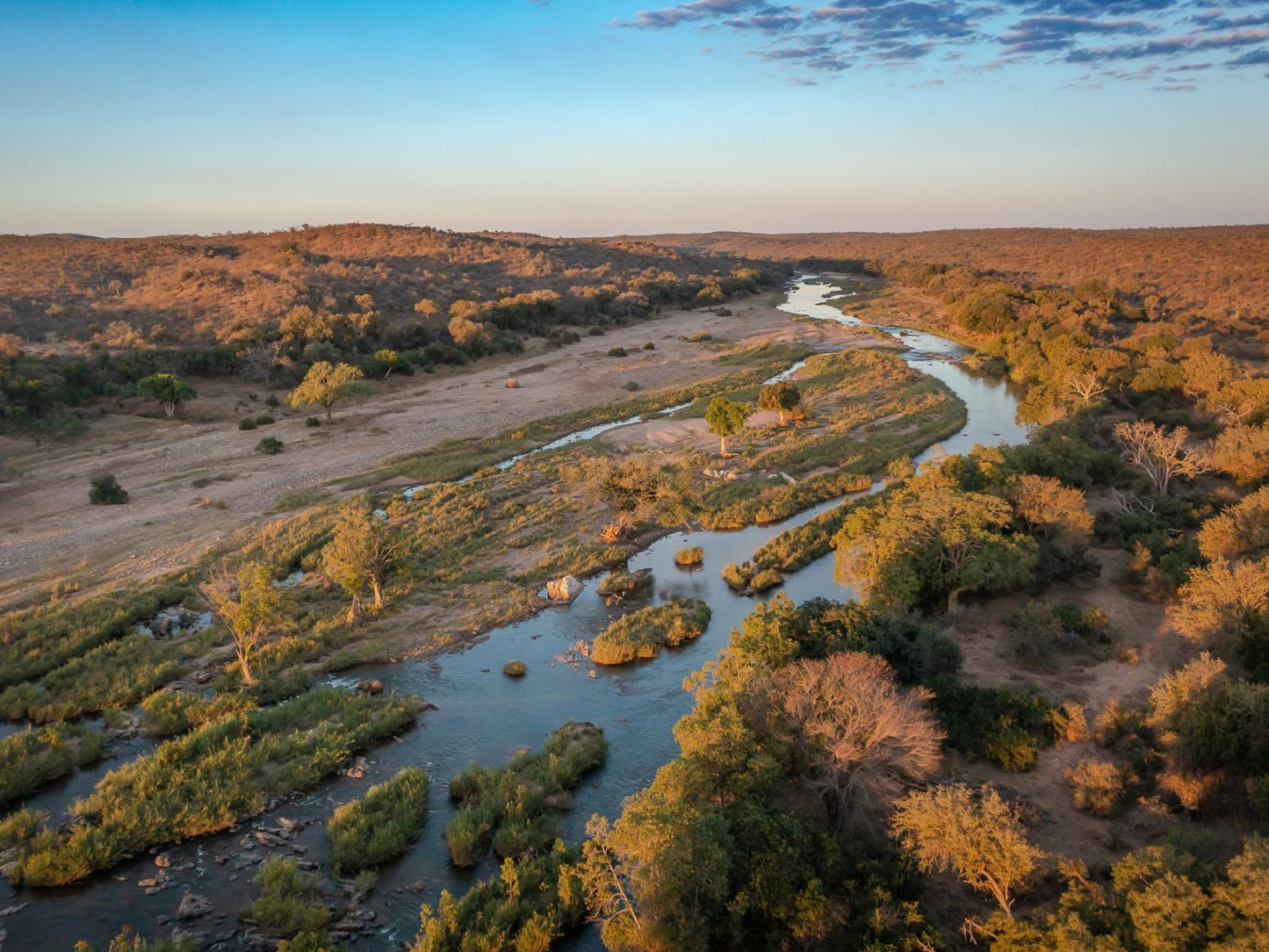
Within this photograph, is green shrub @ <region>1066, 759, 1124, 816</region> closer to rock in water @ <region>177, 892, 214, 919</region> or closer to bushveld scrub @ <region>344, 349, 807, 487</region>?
rock in water @ <region>177, 892, 214, 919</region>

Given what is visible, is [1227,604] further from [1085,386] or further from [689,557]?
[1085,386]

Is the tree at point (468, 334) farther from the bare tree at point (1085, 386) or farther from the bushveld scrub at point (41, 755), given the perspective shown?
the bushveld scrub at point (41, 755)

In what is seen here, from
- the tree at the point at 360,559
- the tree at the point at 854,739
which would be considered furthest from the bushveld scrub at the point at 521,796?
the tree at the point at 360,559

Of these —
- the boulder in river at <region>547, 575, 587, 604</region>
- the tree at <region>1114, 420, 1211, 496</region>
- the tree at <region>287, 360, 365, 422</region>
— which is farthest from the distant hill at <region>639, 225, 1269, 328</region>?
the tree at <region>287, 360, 365, 422</region>

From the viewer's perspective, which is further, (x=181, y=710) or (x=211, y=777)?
(x=181, y=710)

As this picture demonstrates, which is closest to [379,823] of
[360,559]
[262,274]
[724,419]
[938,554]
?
[360,559]

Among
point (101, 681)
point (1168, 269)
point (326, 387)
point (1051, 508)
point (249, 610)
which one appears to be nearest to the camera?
point (101, 681)

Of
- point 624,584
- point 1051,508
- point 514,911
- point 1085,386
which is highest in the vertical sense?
point 1085,386

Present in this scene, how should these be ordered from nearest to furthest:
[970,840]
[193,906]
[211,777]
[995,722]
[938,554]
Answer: [970,840]
[193,906]
[211,777]
[995,722]
[938,554]
